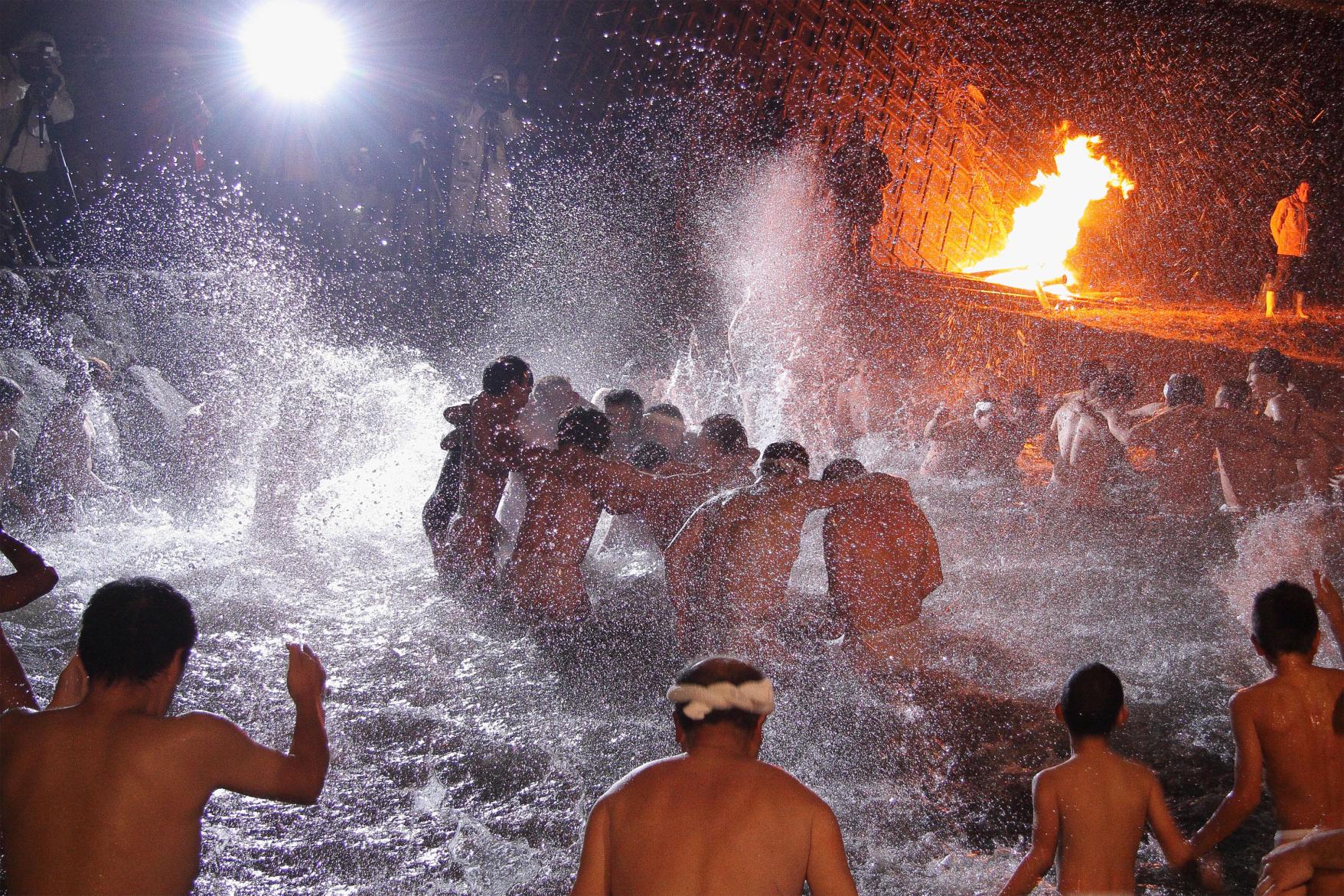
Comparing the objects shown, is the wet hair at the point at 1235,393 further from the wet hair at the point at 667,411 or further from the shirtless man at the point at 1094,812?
the shirtless man at the point at 1094,812

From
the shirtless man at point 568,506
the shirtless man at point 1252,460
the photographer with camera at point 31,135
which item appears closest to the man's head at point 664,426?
the shirtless man at point 568,506

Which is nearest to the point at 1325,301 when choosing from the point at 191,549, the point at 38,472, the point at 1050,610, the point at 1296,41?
the point at 1296,41

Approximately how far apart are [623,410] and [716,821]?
184 inches

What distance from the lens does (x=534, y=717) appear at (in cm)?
411

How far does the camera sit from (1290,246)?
562 inches

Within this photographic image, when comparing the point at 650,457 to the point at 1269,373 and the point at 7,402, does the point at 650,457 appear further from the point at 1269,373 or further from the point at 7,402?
the point at 1269,373

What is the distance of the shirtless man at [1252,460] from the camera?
6375 mm

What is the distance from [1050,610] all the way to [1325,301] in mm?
13306

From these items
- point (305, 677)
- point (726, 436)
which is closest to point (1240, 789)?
point (305, 677)

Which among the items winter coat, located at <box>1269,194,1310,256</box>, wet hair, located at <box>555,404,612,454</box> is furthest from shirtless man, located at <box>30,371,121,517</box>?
winter coat, located at <box>1269,194,1310,256</box>

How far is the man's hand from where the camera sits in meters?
2.08

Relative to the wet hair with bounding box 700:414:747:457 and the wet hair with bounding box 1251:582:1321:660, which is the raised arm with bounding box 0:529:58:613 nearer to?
the wet hair with bounding box 700:414:747:457

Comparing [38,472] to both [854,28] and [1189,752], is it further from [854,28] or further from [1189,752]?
[854,28]

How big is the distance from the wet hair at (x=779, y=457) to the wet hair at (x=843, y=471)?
124 millimetres
